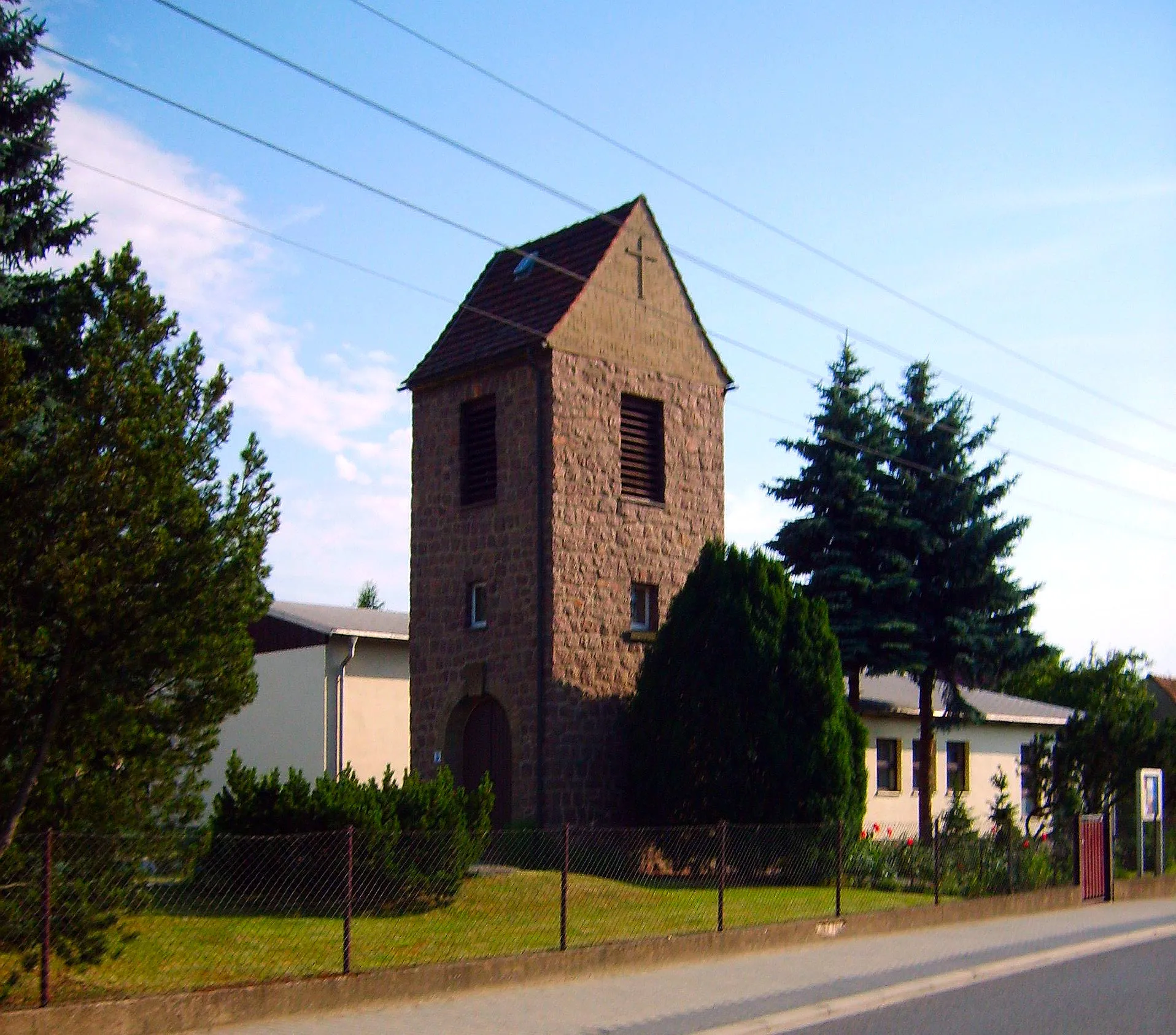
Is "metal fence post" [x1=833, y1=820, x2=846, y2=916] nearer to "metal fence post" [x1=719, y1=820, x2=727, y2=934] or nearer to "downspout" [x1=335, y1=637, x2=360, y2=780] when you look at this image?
"metal fence post" [x1=719, y1=820, x2=727, y2=934]

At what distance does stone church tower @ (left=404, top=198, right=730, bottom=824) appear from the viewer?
2159 cm

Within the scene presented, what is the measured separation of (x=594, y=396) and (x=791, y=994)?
1207 centimetres

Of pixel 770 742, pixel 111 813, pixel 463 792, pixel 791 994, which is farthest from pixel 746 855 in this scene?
pixel 111 813

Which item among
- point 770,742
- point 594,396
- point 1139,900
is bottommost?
point 1139,900

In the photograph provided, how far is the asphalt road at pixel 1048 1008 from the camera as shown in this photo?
1055 cm

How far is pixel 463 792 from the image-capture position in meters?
17.0

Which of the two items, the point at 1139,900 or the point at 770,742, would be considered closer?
the point at 770,742

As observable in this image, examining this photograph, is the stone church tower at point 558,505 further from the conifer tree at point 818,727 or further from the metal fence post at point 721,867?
the metal fence post at point 721,867

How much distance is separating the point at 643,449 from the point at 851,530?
7.83 metres

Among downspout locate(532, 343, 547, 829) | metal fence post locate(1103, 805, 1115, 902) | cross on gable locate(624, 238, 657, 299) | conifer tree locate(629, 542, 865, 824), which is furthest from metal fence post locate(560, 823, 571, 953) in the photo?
metal fence post locate(1103, 805, 1115, 902)

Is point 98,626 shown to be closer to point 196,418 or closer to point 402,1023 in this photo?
point 196,418

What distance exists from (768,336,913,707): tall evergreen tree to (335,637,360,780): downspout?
30.9 feet

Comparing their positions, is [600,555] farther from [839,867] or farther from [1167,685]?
[1167,685]

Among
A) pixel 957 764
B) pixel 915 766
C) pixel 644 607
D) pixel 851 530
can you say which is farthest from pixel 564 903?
pixel 957 764
